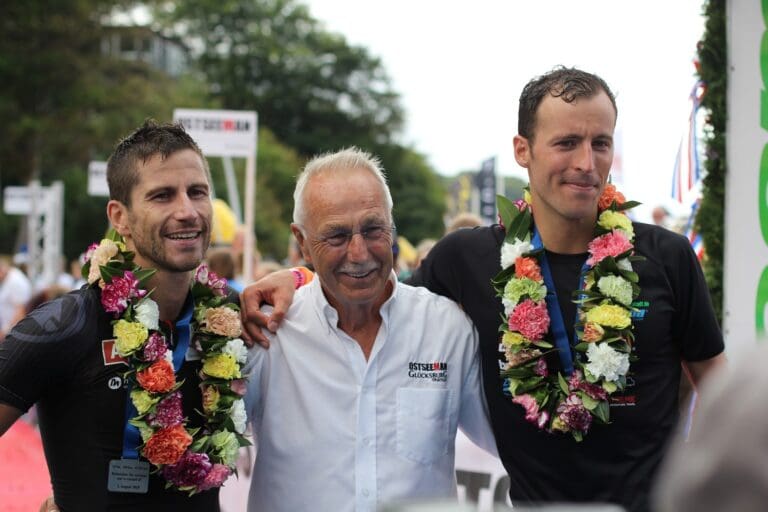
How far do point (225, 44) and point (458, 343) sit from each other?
61042mm

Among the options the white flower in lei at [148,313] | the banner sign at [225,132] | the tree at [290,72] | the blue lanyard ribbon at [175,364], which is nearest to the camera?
the blue lanyard ribbon at [175,364]

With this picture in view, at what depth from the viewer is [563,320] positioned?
3.27 m

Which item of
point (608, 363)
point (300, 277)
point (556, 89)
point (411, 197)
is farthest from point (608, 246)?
point (411, 197)

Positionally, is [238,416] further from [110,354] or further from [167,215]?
[167,215]

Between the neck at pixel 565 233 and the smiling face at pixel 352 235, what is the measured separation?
56cm

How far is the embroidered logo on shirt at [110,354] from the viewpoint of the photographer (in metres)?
2.96

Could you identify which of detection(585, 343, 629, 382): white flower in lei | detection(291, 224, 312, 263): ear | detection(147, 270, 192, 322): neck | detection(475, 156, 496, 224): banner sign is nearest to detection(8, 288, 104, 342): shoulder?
detection(147, 270, 192, 322): neck

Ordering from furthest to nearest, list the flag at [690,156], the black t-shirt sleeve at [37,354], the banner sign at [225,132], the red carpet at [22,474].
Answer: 1. the banner sign at [225,132]
2. the flag at [690,156]
3. the red carpet at [22,474]
4. the black t-shirt sleeve at [37,354]

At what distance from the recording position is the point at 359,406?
10.4 feet

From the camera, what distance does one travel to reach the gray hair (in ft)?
10.7

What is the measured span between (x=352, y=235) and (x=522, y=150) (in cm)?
71

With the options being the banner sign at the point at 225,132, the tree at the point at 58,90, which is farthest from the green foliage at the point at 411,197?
the banner sign at the point at 225,132

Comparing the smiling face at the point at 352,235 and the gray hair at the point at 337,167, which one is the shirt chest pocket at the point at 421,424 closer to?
the smiling face at the point at 352,235

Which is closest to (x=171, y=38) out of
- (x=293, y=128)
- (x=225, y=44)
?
(x=225, y=44)
